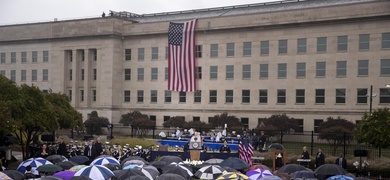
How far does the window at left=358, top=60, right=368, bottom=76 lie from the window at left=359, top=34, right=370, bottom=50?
4.32 ft

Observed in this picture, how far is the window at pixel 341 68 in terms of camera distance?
56.1 metres

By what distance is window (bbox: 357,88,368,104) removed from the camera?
2156 inches

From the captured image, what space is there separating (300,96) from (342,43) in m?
6.76

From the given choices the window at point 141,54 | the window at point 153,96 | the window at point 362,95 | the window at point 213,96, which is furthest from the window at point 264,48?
the window at point 141,54

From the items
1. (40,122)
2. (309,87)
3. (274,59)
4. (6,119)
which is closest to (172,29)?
(274,59)

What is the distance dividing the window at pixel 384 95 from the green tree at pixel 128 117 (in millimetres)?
26833

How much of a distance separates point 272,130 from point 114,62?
90.6 feet

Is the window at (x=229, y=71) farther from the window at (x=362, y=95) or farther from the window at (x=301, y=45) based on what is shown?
the window at (x=362, y=95)

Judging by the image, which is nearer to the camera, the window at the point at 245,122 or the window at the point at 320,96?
the window at the point at 320,96

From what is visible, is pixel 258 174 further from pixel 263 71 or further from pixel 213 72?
pixel 213 72

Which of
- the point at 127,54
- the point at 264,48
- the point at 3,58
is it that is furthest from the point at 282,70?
the point at 3,58

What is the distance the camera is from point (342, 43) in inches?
2208

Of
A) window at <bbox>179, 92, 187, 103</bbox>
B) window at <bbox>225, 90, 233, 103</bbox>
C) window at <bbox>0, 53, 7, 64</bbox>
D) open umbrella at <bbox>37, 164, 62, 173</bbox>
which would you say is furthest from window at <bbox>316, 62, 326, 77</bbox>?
window at <bbox>0, 53, 7, 64</bbox>

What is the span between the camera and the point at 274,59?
60031mm
